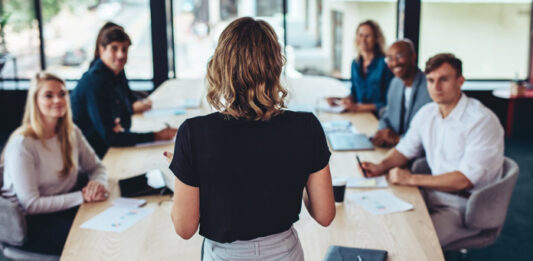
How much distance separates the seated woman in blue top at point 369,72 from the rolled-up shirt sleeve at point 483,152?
1737mm

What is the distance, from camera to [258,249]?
5.29 ft

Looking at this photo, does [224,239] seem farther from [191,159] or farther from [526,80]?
[526,80]

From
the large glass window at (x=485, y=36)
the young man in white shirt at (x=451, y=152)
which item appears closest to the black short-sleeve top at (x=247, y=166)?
the young man in white shirt at (x=451, y=152)

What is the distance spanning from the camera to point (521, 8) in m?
6.90

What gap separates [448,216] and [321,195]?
132 centimetres

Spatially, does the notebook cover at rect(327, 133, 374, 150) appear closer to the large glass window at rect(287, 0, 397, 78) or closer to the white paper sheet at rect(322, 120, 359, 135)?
the white paper sheet at rect(322, 120, 359, 135)

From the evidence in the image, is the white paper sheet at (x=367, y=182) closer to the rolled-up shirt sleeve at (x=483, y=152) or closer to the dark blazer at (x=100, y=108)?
the rolled-up shirt sleeve at (x=483, y=152)

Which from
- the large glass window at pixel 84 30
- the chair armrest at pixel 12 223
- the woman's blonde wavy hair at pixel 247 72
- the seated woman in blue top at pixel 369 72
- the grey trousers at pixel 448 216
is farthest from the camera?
the large glass window at pixel 84 30

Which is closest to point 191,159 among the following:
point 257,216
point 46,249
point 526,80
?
point 257,216

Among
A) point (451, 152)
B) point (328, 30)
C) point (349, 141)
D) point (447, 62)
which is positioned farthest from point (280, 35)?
point (451, 152)

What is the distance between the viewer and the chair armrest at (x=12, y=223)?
248 cm

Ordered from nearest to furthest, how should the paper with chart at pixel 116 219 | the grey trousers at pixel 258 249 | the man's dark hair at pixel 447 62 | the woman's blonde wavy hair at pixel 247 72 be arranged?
1. the woman's blonde wavy hair at pixel 247 72
2. the grey trousers at pixel 258 249
3. the paper with chart at pixel 116 219
4. the man's dark hair at pixel 447 62

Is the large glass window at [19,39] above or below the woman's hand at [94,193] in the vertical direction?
above

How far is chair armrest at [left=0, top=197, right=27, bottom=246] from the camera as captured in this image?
2484 millimetres
